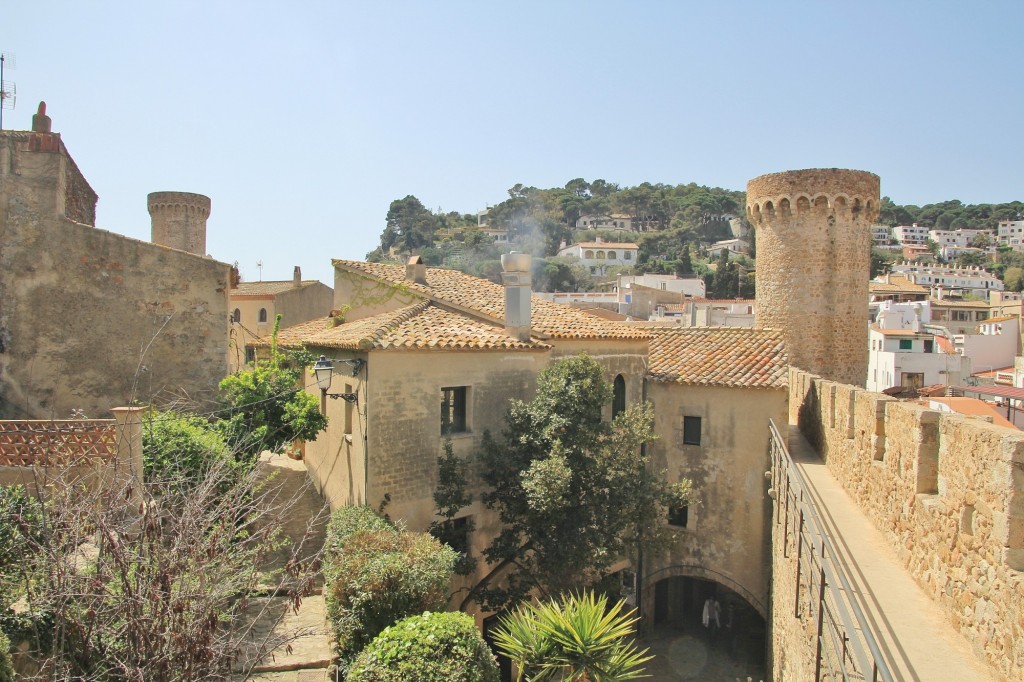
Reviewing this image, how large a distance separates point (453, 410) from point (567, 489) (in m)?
3.26

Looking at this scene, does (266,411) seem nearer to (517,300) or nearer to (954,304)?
(517,300)

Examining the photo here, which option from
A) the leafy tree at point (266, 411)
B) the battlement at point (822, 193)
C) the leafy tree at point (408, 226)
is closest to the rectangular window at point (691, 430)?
the battlement at point (822, 193)

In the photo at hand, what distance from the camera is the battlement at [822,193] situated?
21.8 metres

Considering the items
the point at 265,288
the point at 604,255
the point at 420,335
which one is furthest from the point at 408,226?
the point at 420,335

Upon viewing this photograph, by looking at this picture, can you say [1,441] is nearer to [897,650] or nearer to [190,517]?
[190,517]

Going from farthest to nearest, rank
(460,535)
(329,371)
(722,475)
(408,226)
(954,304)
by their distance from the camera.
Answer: (408,226) < (954,304) < (722,475) < (460,535) < (329,371)

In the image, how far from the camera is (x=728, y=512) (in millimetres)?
17531

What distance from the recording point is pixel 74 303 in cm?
1388

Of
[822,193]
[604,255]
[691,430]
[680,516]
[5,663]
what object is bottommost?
[680,516]

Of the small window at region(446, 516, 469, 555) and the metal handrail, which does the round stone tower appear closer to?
the small window at region(446, 516, 469, 555)

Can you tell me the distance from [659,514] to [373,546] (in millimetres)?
6153

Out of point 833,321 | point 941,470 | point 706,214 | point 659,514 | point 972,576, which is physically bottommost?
point 659,514

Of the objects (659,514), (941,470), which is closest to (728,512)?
(659,514)

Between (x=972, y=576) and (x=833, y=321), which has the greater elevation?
(x=833, y=321)
